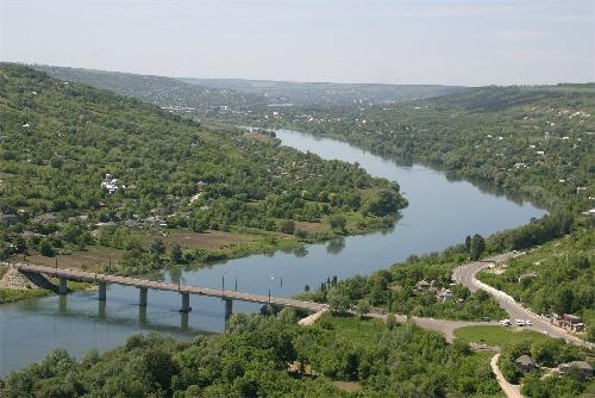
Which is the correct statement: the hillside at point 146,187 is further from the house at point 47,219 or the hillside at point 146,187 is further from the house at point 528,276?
the house at point 528,276

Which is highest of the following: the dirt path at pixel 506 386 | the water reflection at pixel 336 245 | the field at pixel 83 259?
the dirt path at pixel 506 386

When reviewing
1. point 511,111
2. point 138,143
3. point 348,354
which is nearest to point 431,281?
point 348,354

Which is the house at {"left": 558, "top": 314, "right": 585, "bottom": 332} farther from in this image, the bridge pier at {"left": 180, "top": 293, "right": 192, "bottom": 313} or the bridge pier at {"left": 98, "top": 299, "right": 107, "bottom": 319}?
the bridge pier at {"left": 98, "top": 299, "right": 107, "bottom": 319}

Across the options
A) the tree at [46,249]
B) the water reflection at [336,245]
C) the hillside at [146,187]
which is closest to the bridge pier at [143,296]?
the hillside at [146,187]

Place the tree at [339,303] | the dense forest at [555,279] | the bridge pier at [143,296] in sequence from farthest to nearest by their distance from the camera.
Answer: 1. the bridge pier at [143,296]
2. the tree at [339,303]
3. the dense forest at [555,279]

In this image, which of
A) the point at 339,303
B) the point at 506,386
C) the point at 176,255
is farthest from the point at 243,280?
the point at 506,386

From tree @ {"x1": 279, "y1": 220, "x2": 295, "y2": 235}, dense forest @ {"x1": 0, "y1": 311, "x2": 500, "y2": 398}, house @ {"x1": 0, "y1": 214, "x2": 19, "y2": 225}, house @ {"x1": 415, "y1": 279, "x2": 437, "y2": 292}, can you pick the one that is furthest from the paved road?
house @ {"x1": 0, "y1": 214, "x2": 19, "y2": 225}

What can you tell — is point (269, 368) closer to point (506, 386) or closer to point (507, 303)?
point (506, 386)
